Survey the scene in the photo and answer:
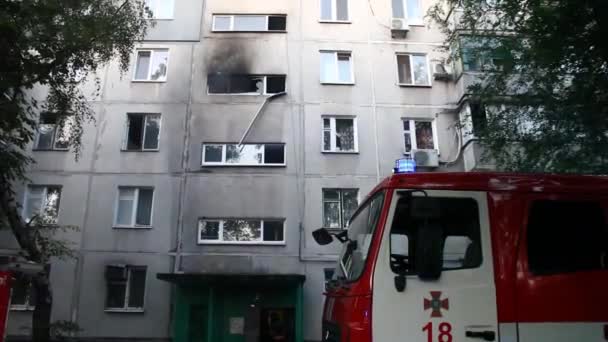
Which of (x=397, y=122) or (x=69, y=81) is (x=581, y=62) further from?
(x=69, y=81)

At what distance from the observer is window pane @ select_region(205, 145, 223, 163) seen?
1670cm

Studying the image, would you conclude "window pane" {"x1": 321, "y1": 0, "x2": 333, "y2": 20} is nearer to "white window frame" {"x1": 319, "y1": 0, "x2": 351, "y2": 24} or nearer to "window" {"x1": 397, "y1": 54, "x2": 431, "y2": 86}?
"white window frame" {"x1": 319, "y1": 0, "x2": 351, "y2": 24}

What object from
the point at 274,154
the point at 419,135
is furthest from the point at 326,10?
the point at 274,154

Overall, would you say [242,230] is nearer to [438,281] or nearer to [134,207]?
[134,207]

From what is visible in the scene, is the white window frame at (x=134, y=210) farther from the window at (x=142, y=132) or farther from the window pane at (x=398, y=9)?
the window pane at (x=398, y=9)

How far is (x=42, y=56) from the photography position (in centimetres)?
947

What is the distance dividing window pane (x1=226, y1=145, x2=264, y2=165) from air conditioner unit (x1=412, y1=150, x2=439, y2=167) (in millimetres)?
5379

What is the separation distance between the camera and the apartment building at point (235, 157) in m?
15.3

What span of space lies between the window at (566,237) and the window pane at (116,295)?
14032 mm

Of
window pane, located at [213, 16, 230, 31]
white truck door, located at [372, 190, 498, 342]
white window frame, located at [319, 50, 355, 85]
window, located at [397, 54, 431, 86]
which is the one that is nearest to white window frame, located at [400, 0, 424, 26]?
window, located at [397, 54, 431, 86]

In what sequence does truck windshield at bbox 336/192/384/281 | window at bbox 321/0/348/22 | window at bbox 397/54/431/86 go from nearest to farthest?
truck windshield at bbox 336/192/384/281 → window at bbox 397/54/431/86 → window at bbox 321/0/348/22

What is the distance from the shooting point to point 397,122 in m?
17.2

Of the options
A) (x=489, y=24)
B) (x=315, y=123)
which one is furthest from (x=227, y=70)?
(x=489, y=24)

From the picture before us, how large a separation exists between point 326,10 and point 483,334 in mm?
16837
